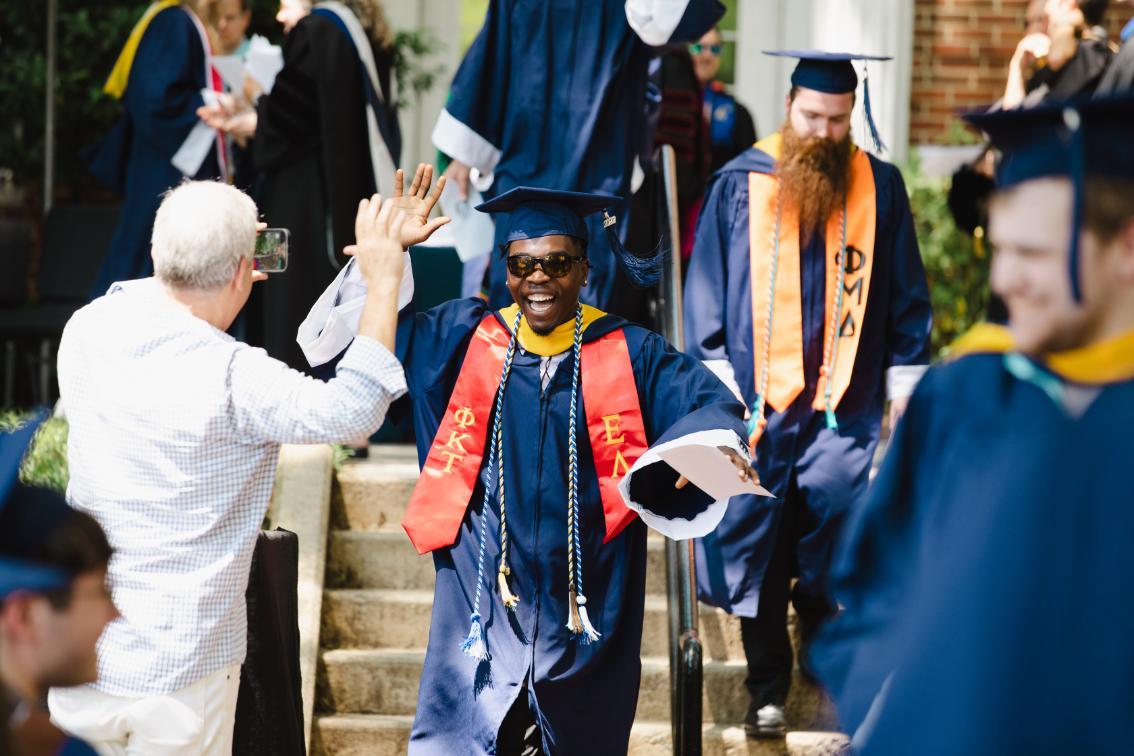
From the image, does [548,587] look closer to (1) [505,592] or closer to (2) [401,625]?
(1) [505,592]

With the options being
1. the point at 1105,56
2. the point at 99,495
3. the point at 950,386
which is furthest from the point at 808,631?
the point at 950,386

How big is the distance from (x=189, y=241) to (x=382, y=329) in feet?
1.47

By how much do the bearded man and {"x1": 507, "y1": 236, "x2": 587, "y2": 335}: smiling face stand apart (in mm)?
1124

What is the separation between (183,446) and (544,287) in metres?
1.26

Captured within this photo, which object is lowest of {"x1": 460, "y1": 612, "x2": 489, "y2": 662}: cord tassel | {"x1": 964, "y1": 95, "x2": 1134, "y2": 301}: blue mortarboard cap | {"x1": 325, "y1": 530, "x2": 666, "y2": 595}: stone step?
{"x1": 325, "y1": 530, "x2": 666, "y2": 595}: stone step

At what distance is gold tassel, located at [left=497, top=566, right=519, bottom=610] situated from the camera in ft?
13.8

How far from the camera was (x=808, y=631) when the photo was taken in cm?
564

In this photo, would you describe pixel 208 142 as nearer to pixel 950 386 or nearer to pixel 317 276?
pixel 317 276

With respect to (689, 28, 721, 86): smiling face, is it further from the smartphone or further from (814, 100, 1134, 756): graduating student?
(814, 100, 1134, 756): graduating student

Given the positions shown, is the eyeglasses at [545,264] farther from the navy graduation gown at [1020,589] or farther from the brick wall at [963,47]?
the brick wall at [963,47]

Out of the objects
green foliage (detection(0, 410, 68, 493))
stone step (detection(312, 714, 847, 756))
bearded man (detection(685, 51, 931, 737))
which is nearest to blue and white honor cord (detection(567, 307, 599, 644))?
bearded man (detection(685, 51, 931, 737))

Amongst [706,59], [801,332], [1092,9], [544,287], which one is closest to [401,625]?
[801,332]

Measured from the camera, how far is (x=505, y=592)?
13.9 feet

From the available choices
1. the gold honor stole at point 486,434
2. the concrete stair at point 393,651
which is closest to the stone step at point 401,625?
the concrete stair at point 393,651
